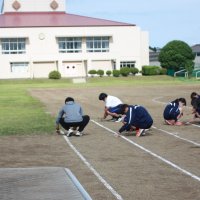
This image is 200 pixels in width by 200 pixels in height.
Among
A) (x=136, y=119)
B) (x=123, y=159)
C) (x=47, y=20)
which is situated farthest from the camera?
(x=47, y=20)

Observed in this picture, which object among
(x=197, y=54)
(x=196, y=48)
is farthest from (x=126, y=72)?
(x=196, y=48)

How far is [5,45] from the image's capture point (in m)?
88.8

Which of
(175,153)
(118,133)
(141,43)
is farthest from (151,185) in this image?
(141,43)

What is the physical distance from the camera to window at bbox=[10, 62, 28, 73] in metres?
87.6

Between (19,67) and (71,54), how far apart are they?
337 inches

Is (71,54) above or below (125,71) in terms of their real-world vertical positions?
above

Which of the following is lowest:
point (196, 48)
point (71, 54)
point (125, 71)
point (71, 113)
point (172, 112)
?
point (125, 71)

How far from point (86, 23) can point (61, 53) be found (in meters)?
6.66

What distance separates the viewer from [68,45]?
90.1 metres

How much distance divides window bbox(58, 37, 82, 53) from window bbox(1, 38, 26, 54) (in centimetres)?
588

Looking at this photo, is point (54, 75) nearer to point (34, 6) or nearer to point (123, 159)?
point (34, 6)

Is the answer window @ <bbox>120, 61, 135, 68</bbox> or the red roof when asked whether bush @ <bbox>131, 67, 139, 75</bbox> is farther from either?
the red roof

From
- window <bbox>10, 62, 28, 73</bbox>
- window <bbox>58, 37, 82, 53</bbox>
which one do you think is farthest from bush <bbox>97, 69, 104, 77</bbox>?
window <bbox>10, 62, 28, 73</bbox>

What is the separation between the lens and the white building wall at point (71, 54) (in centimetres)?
8769
